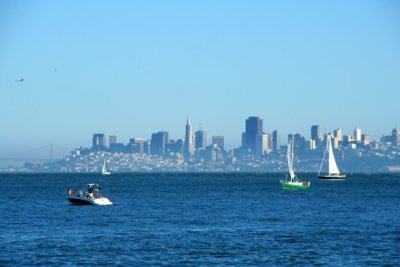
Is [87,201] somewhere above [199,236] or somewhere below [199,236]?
above

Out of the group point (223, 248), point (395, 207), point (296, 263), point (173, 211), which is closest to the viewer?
point (296, 263)

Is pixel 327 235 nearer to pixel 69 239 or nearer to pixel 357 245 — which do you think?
pixel 357 245

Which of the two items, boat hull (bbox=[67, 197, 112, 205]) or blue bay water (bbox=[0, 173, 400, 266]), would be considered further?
boat hull (bbox=[67, 197, 112, 205])

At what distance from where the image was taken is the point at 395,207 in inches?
4638

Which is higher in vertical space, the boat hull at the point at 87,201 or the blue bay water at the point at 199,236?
the boat hull at the point at 87,201

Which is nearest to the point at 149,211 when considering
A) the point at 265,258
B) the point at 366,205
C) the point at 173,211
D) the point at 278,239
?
the point at 173,211

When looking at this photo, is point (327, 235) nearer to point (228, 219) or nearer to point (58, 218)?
point (228, 219)

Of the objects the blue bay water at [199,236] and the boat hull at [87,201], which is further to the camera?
the boat hull at [87,201]

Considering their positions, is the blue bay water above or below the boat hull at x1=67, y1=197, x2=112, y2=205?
below

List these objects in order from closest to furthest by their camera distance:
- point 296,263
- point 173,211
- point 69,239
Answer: point 296,263
point 69,239
point 173,211

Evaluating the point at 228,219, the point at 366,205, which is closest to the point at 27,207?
the point at 228,219

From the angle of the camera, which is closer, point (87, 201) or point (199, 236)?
point (199, 236)

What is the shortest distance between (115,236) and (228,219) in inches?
874

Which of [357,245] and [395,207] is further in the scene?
[395,207]
